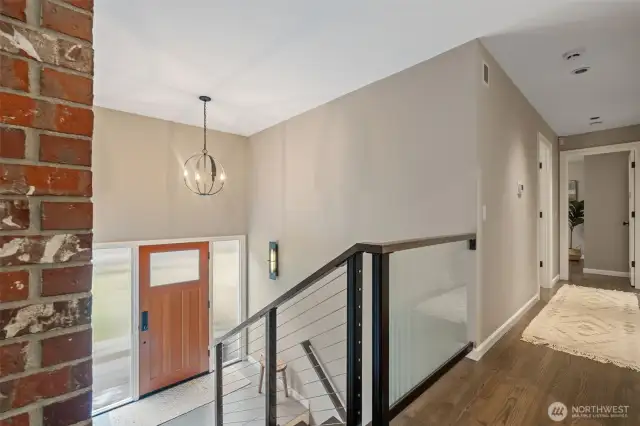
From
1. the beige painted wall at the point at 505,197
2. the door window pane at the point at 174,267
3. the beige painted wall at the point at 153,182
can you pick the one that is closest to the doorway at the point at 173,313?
the door window pane at the point at 174,267

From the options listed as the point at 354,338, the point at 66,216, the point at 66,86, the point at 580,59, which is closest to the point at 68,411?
the point at 66,216

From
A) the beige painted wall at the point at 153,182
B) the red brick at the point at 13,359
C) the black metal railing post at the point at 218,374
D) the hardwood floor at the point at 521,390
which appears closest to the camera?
the red brick at the point at 13,359

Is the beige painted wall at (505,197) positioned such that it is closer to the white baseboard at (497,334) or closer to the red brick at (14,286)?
the white baseboard at (497,334)

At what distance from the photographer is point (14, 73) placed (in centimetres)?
79

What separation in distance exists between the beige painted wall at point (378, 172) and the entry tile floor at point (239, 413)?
1.54m

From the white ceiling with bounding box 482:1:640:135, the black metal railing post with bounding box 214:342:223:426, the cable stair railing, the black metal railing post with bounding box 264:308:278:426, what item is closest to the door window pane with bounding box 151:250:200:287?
the cable stair railing

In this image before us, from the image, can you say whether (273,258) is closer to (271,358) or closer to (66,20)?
(271,358)

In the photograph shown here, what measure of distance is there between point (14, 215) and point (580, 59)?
4.11 meters

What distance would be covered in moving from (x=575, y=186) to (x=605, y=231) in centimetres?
234

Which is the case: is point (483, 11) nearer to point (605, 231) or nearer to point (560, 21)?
point (560, 21)

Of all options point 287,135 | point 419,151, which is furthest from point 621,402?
point 287,135

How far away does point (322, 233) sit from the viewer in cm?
441

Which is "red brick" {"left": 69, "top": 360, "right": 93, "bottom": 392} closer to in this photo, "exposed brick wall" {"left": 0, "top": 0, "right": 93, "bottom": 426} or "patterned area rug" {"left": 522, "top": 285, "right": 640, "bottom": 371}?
"exposed brick wall" {"left": 0, "top": 0, "right": 93, "bottom": 426}

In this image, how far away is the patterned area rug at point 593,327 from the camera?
272 centimetres
